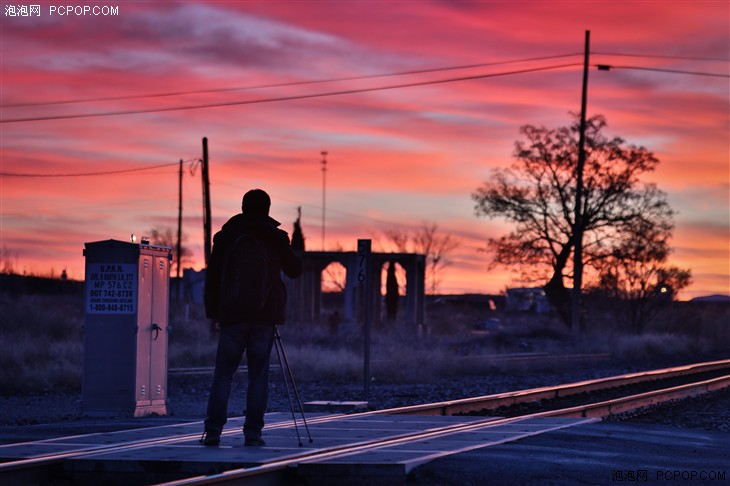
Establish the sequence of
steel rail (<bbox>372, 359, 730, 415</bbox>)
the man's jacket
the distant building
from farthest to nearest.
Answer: the distant building → steel rail (<bbox>372, 359, 730, 415</bbox>) → the man's jacket

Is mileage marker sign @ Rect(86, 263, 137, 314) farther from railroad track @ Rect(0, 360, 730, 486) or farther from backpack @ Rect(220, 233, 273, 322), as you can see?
backpack @ Rect(220, 233, 273, 322)

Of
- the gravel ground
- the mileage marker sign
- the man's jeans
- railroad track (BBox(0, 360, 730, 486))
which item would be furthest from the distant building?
the man's jeans

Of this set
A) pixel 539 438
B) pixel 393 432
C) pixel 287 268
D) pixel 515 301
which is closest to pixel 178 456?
pixel 287 268

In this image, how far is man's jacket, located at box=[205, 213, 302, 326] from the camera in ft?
34.0

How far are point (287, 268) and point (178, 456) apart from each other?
1.95 metres

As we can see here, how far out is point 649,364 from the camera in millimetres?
38188

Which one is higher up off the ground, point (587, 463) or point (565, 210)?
point (565, 210)

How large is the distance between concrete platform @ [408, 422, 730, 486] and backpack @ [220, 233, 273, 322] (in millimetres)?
2017

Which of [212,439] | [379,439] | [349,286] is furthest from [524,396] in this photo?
[349,286]

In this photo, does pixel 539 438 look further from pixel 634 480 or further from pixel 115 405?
pixel 115 405

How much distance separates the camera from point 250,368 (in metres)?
10.5

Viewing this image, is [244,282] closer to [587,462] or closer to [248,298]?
[248,298]

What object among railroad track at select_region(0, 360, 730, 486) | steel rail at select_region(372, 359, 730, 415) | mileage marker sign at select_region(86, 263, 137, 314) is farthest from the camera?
mileage marker sign at select_region(86, 263, 137, 314)

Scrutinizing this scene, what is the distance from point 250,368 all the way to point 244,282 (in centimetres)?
83
